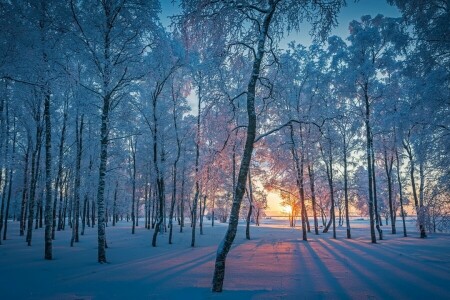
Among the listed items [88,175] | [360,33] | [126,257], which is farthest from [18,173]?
[360,33]

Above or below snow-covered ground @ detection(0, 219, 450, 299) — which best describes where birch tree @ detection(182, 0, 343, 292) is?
above

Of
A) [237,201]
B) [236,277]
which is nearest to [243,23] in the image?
[237,201]

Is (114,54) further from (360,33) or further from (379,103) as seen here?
(379,103)

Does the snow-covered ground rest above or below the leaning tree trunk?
below

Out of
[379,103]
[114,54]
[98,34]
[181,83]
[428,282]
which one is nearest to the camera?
[428,282]

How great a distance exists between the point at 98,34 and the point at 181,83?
33.6 feet

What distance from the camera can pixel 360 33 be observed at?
60.7 feet

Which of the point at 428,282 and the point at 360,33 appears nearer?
the point at 428,282

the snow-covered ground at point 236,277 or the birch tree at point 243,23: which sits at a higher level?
the birch tree at point 243,23

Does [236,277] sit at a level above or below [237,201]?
below

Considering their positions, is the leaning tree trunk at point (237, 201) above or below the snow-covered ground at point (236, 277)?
above

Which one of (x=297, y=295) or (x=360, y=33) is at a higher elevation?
(x=360, y=33)

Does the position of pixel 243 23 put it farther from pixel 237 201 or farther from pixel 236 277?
pixel 236 277

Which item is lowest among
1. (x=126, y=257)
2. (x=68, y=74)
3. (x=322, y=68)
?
(x=126, y=257)
